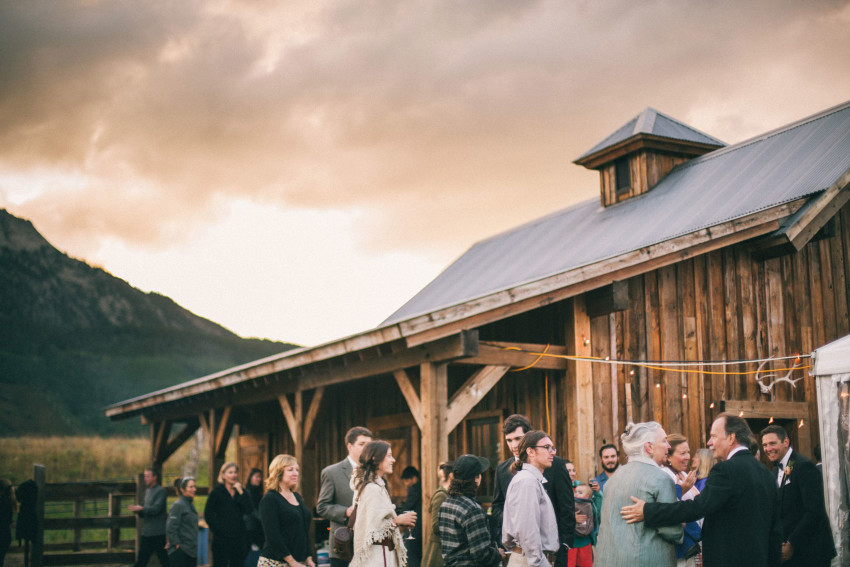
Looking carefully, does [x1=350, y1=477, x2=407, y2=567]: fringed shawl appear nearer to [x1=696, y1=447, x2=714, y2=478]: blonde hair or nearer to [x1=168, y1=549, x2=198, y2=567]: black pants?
[x1=696, y1=447, x2=714, y2=478]: blonde hair

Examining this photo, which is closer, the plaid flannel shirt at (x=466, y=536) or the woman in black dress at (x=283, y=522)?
the plaid flannel shirt at (x=466, y=536)

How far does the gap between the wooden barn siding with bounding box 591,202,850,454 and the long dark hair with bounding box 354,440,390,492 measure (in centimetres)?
444

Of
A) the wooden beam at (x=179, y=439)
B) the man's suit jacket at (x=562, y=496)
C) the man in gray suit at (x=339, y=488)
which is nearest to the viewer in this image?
the man's suit jacket at (x=562, y=496)

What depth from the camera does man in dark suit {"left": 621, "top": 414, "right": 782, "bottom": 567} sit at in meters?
5.76

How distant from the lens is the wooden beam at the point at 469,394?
9555 mm

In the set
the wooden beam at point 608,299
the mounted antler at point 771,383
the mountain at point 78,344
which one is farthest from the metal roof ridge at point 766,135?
the mountain at point 78,344

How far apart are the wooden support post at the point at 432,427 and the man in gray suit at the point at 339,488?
56.0 inches

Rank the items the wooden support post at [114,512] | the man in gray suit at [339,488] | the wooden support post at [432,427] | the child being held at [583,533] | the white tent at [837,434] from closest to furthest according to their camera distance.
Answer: the white tent at [837,434], the man in gray suit at [339,488], the child being held at [583,533], the wooden support post at [432,427], the wooden support post at [114,512]

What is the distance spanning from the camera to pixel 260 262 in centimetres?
7244

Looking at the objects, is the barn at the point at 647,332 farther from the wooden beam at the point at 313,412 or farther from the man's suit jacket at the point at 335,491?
the man's suit jacket at the point at 335,491

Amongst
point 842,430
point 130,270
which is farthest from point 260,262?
point 842,430

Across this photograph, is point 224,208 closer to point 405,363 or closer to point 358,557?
point 405,363

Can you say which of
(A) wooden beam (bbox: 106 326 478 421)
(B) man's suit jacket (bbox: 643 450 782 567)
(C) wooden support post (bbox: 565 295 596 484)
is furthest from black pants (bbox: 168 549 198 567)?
(B) man's suit jacket (bbox: 643 450 782 567)

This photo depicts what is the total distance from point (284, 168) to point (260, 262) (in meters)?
35.1
